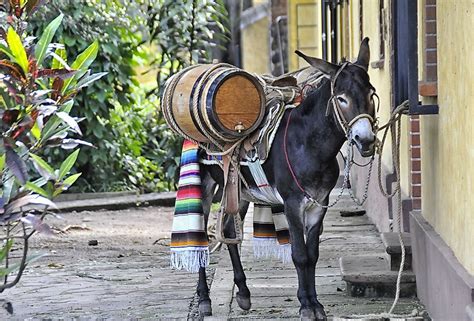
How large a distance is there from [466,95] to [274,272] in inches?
151

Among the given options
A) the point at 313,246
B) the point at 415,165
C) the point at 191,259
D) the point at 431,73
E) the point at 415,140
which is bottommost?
the point at 191,259

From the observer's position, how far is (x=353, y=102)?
6906 mm

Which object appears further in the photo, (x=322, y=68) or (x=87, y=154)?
(x=87, y=154)

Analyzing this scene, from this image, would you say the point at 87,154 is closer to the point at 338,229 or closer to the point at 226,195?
the point at 338,229

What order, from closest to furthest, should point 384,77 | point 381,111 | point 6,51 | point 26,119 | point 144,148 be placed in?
point 26,119 → point 6,51 → point 384,77 → point 381,111 → point 144,148

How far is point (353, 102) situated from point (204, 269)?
194 centimetres

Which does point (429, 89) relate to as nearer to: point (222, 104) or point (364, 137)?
point (364, 137)

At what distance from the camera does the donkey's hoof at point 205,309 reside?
8023 millimetres

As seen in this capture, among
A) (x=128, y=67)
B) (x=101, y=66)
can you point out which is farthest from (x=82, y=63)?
(x=128, y=67)

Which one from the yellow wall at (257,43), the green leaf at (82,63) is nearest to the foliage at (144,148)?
the green leaf at (82,63)

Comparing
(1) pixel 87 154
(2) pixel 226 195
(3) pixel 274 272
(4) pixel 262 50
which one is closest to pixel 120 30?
(1) pixel 87 154

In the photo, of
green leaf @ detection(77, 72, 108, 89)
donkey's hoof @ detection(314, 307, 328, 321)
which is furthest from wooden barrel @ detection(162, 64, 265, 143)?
green leaf @ detection(77, 72, 108, 89)

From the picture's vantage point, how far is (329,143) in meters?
7.29

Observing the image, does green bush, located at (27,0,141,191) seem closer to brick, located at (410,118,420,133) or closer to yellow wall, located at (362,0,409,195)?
yellow wall, located at (362,0,409,195)
